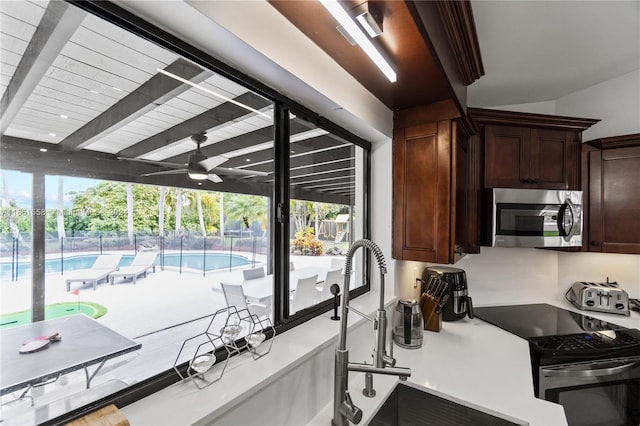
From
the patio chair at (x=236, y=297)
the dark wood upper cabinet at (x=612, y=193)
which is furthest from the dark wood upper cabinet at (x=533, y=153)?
the patio chair at (x=236, y=297)

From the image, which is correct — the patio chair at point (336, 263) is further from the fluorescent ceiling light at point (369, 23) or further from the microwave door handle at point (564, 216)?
the microwave door handle at point (564, 216)

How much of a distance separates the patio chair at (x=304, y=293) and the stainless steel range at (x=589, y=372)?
1.33 meters

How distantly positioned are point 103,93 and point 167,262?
52cm

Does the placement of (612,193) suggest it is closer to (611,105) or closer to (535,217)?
(535,217)

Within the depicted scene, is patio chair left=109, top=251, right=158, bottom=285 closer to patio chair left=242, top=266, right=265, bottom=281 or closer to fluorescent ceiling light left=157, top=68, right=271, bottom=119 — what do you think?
patio chair left=242, top=266, right=265, bottom=281

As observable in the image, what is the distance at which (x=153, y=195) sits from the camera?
90 cm

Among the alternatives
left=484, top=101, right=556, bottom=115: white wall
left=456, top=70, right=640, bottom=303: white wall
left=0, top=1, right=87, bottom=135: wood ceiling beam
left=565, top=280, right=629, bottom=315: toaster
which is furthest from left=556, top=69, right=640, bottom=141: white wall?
left=0, top=1, right=87, bottom=135: wood ceiling beam

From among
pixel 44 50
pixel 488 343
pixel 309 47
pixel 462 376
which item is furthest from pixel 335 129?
pixel 488 343

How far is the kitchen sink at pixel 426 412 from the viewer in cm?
117

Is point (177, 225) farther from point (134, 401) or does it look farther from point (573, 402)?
point (573, 402)

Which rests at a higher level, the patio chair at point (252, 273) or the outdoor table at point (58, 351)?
the patio chair at point (252, 273)

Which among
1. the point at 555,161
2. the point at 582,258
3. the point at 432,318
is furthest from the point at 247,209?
the point at 582,258

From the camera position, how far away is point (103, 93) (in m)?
0.80

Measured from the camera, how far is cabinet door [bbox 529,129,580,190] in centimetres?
231
